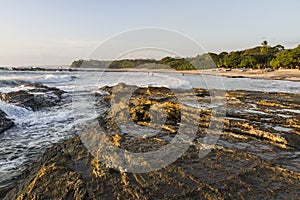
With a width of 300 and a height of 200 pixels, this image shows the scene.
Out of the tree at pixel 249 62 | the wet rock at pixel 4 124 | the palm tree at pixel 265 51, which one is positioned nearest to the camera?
the wet rock at pixel 4 124

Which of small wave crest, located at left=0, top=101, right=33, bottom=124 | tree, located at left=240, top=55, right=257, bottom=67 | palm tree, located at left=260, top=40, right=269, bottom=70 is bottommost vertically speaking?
small wave crest, located at left=0, top=101, right=33, bottom=124

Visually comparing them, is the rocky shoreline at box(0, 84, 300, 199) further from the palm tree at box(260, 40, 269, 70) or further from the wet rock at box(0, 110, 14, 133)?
the palm tree at box(260, 40, 269, 70)

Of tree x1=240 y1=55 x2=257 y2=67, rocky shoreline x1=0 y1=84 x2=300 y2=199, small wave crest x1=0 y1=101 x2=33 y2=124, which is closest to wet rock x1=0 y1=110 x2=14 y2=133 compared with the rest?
small wave crest x1=0 y1=101 x2=33 y2=124

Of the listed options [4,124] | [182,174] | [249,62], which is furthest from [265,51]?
[182,174]

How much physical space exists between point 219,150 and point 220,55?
117 m

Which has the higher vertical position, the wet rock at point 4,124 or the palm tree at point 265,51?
the palm tree at point 265,51

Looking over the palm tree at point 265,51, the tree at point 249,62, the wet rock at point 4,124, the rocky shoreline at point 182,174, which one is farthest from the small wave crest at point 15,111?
the palm tree at point 265,51

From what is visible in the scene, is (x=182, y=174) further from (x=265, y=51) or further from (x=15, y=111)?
(x=265, y=51)

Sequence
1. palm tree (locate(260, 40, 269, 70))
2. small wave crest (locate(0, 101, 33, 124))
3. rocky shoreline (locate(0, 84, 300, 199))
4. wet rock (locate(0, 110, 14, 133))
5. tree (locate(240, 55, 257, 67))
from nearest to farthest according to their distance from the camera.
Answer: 1. rocky shoreline (locate(0, 84, 300, 199))
2. wet rock (locate(0, 110, 14, 133))
3. small wave crest (locate(0, 101, 33, 124))
4. tree (locate(240, 55, 257, 67))
5. palm tree (locate(260, 40, 269, 70))

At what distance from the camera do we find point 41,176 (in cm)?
346

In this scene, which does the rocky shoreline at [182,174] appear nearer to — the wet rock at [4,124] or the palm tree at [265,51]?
the wet rock at [4,124]

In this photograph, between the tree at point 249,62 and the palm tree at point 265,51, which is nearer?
the tree at point 249,62

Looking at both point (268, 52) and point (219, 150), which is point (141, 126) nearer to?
point (219, 150)

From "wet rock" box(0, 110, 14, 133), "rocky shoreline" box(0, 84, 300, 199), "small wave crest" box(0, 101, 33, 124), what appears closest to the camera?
"rocky shoreline" box(0, 84, 300, 199)
